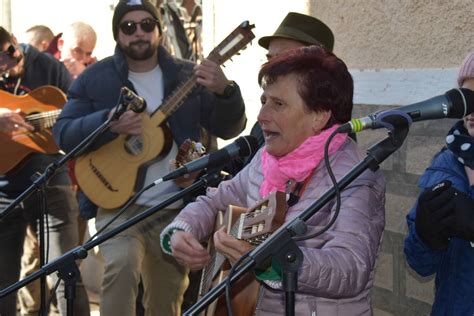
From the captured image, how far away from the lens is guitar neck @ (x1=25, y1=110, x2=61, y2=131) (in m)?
6.20

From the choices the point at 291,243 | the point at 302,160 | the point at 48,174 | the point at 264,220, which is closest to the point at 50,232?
the point at 48,174

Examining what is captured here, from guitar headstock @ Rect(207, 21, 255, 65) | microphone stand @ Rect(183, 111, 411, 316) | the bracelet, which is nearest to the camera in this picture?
microphone stand @ Rect(183, 111, 411, 316)

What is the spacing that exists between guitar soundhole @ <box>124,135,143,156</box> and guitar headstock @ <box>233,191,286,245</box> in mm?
2274

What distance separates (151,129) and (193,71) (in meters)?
0.40

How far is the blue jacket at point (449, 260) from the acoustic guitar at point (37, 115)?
11.3ft

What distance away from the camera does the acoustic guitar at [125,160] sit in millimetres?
5152

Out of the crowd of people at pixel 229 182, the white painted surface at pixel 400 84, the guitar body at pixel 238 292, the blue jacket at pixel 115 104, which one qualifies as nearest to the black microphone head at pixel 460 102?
the crowd of people at pixel 229 182

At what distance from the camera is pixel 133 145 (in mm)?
5242

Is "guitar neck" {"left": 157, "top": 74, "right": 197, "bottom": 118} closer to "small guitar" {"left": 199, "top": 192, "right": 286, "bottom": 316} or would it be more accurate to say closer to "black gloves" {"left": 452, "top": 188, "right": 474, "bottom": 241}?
"small guitar" {"left": 199, "top": 192, "right": 286, "bottom": 316}

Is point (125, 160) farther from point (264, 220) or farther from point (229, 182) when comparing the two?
point (264, 220)

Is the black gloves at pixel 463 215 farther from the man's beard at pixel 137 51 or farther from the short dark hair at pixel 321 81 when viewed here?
the man's beard at pixel 137 51

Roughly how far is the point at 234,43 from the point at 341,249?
218 cm

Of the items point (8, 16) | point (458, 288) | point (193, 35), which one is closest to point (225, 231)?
point (458, 288)

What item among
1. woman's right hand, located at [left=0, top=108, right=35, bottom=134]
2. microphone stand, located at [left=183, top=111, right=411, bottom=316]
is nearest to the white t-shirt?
woman's right hand, located at [left=0, top=108, right=35, bottom=134]
